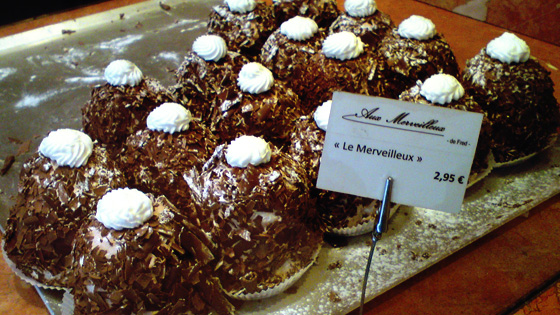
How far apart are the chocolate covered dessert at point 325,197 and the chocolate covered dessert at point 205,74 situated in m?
0.52

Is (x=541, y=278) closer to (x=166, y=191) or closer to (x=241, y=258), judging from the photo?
(x=241, y=258)

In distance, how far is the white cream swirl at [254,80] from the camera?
1.86 metres

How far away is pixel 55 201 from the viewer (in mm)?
1509

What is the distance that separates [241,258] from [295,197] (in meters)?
0.24

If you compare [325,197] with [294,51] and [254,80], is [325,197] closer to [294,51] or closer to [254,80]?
[254,80]

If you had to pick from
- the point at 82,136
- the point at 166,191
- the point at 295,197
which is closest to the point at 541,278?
the point at 295,197

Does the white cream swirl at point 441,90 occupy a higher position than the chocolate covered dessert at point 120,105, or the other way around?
the white cream swirl at point 441,90

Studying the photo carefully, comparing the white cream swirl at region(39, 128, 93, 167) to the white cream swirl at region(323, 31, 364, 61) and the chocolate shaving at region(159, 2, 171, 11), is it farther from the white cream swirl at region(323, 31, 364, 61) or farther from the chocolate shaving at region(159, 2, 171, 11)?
the chocolate shaving at region(159, 2, 171, 11)

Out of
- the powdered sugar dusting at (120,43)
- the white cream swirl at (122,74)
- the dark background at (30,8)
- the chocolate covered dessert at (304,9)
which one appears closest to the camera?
the white cream swirl at (122,74)

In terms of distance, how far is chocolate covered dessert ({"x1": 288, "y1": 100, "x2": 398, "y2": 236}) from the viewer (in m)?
1.65

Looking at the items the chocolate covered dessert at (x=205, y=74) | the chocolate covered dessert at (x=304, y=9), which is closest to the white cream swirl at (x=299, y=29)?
the chocolate covered dessert at (x=205, y=74)

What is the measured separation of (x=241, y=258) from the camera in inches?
58.1

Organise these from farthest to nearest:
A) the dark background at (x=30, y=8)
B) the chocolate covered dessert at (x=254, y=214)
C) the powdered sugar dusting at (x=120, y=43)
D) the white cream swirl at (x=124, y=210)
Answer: the dark background at (x=30, y=8) → the powdered sugar dusting at (x=120, y=43) → the chocolate covered dessert at (x=254, y=214) → the white cream swirl at (x=124, y=210)

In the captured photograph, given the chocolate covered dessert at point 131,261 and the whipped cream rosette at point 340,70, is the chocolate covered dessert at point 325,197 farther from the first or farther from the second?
the chocolate covered dessert at point 131,261
